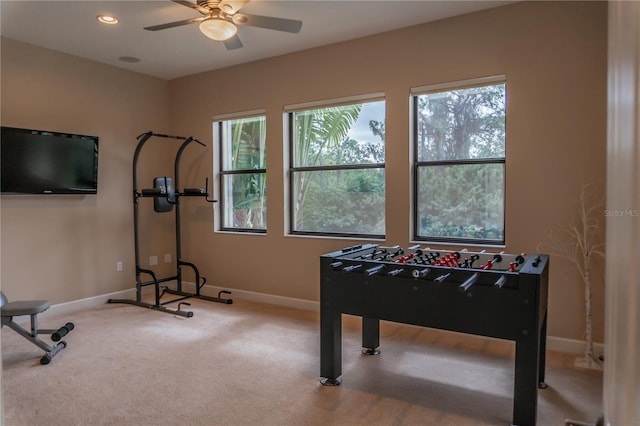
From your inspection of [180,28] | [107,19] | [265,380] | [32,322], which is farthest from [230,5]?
[32,322]

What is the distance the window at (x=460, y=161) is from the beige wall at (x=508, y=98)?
0.39 ft

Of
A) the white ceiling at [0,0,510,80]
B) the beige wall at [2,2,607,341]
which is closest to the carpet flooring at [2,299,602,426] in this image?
the beige wall at [2,2,607,341]

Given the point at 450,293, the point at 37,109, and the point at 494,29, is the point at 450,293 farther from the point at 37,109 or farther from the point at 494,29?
the point at 37,109

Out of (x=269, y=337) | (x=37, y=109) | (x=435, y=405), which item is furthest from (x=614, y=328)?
(x=37, y=109)

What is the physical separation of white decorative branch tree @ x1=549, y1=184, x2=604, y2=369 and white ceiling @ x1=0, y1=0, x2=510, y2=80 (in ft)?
5.73

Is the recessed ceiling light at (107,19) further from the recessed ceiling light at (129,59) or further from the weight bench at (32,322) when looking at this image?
the weight bench at (32,322)

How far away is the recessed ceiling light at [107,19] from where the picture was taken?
11.3 feet

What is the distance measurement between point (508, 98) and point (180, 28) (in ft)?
9.64

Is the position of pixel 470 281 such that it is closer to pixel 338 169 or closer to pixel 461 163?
pixel 461 163

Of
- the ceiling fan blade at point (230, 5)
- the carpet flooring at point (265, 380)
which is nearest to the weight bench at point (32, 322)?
the carpet flooring at point (265, 380)

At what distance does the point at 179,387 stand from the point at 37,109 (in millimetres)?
3253

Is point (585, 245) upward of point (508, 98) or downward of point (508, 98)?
downward

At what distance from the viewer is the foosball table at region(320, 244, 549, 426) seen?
2.09m

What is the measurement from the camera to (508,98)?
3328 mm
